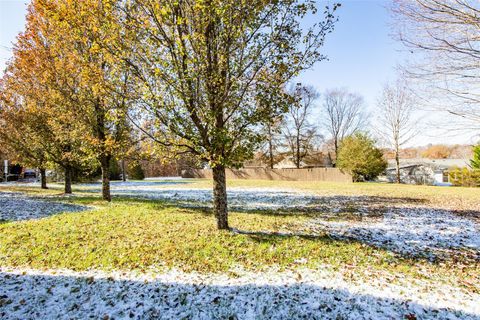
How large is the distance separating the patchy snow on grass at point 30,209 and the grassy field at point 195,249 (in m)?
1.13

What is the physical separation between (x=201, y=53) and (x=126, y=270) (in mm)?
5070

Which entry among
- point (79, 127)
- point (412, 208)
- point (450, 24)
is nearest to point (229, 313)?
point (450, 24)

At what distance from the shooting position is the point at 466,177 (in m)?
24.2

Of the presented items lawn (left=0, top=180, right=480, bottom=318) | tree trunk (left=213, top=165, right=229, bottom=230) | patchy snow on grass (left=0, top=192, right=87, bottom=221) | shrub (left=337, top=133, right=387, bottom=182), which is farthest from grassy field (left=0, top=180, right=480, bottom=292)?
shrub (left=337, top=133, right=387, bottom=182)

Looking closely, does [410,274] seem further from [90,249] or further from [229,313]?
[90,249]

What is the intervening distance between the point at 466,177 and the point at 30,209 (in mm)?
33491

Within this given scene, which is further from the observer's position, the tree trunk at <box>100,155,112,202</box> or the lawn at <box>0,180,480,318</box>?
the tree trunk at <box>100,155,112,202</box>

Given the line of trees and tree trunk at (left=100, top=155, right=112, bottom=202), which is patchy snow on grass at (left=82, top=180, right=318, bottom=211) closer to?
tree trunk at (left=100, top=155, right=112, bottom=202)

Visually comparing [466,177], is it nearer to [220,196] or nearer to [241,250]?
[220,196]

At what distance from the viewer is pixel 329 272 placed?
467 cm

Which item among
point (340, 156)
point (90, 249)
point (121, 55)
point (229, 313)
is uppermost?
point (121, 55)

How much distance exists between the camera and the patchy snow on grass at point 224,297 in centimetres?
357

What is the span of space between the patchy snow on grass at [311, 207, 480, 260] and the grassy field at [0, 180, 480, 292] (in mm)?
569

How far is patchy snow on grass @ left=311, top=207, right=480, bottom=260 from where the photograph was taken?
19.3 feet
